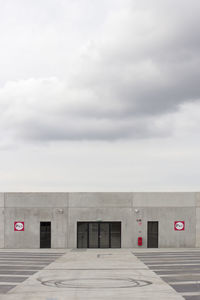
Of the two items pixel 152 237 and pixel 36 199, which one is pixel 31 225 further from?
pixel 152 237

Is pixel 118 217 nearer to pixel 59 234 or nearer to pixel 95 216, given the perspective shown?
pixel 95 216

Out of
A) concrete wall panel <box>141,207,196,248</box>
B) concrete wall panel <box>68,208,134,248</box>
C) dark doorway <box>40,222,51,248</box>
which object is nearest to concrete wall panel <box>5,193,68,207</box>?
concrete wall panel <box>68,208,134,248</box>

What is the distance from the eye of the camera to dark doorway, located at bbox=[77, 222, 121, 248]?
120ft

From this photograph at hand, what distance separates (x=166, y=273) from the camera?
67.5 ft

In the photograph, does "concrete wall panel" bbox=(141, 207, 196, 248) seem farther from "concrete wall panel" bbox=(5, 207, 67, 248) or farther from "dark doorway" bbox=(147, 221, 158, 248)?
"concrete wall panel" bbox=(5, 207, 67, 248)

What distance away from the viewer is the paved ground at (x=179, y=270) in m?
16.1

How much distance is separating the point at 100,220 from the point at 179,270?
15630 millimetres

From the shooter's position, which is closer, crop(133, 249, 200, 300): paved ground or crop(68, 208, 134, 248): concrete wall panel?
crop(133, 249, 200, 300): paved ground

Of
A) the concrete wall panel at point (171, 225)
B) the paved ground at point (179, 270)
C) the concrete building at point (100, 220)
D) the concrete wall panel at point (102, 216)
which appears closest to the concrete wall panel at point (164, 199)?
the concrete building at point (100, 220)

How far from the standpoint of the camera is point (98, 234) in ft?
121

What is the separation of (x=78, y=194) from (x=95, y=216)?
2233mm

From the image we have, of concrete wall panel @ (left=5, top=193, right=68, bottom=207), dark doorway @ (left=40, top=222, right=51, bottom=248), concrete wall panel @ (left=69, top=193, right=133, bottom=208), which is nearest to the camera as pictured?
dark doorway @ (left=40, top=222, right=51, bottom=248)

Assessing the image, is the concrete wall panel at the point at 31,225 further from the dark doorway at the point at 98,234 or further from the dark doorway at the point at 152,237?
the dark doorway at the point at 152,237

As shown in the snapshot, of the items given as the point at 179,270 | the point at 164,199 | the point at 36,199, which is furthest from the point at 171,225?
the point at 179,270
